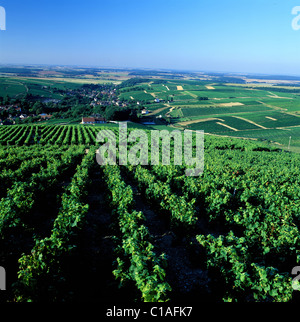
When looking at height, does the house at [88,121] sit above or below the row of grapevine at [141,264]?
above

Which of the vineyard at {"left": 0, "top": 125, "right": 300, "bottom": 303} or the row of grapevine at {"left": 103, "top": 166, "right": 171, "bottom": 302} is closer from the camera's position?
the row of grapevine at {"left": 103, "top": 166, "right": 171, "bottom": 302}

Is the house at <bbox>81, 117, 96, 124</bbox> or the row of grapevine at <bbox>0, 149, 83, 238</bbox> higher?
the house at <bbox>81, 117, 96, 124</bbox>

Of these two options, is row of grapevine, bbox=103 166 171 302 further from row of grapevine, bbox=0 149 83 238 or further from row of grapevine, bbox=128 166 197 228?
row of grapevine, bbox=0 149 83 238

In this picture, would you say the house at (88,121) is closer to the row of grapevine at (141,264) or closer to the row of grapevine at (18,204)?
the row of grapevine at (18,204)

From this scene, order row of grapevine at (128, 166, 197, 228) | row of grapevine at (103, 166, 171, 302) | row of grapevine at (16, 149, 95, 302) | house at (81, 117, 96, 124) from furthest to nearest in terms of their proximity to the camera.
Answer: house at (81, 117, 96, 124) → row of grapevine at (128, 166, 197, 228) → row of grapevine at (103, 166, 171, 302) → row of grapevine at (16, 149, 95, 302)

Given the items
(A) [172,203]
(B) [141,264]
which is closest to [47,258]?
(B) [141,264]

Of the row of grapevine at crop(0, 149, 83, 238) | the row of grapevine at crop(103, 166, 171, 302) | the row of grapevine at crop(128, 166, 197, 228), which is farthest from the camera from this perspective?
the row of grapevine at crop(128, 166, 197, 228)

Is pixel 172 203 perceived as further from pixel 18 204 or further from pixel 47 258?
pixel 18 204

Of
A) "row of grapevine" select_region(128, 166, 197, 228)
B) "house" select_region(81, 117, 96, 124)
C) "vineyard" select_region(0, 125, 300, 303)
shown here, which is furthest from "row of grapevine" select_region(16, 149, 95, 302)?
"house" select_region(81, 117, 96, 124)

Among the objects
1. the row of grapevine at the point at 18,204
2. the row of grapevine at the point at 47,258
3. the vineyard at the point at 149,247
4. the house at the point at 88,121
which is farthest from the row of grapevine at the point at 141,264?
the house at the point at 88,121

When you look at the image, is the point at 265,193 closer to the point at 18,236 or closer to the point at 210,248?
the point at 210,248

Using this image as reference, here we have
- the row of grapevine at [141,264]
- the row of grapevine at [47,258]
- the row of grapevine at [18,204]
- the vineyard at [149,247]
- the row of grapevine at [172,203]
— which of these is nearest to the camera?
the row of grapevine at [47,258]
